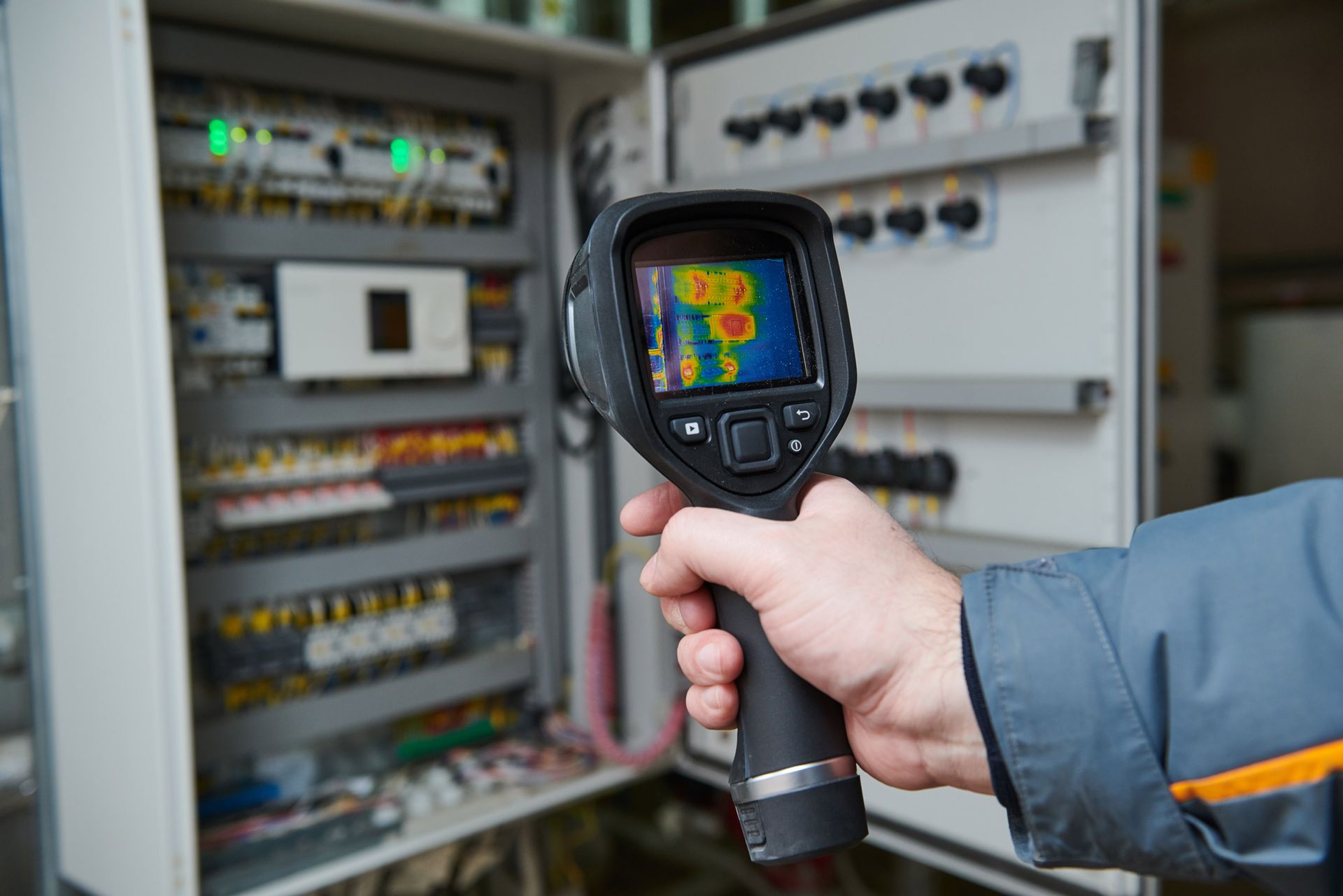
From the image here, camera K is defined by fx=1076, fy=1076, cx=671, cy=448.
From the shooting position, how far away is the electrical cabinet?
66.2 inches

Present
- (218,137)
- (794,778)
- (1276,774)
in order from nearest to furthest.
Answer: (1276,774)
(794,778)
(218,137)

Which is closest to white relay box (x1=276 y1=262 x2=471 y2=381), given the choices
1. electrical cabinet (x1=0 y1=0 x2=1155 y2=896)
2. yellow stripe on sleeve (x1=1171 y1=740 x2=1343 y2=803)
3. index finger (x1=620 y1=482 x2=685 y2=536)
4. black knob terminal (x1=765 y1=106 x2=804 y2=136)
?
electrical cabinet (x1=0 y1=0 x2=1155 y2=896)

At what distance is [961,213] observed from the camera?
72.6 inches

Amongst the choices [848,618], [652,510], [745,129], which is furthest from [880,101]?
[848,618]

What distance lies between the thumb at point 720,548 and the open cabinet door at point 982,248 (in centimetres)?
82

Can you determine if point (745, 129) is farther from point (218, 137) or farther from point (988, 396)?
point (218, 137)

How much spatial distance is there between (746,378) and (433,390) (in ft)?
5.02

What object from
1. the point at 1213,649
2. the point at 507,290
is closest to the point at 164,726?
the point at 507,290

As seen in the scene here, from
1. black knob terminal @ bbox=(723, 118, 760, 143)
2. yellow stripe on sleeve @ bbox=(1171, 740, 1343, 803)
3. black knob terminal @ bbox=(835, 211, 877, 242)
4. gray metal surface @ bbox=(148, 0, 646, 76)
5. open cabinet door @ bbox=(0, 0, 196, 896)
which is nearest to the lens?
yellow stripe on sleeve @ bbox=(1171, 740, 1343, 803)

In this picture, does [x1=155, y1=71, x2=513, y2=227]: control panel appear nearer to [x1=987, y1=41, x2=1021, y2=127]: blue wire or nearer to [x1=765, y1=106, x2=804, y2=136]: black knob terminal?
[x1=765, y1=106, x2=804, y2=136]: black knob terminal

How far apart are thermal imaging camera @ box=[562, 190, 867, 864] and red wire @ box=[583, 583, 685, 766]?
150 centimetres

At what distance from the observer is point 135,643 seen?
67.2 inches

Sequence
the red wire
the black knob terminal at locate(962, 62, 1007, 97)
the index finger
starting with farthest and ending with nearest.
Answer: the red wire → the black knob terminal at locate(962, 62, 1007, 97) → the index finger

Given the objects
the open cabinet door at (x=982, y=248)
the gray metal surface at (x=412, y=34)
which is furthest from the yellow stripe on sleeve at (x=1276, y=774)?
the gray metal surface at (x=412, y=34)
